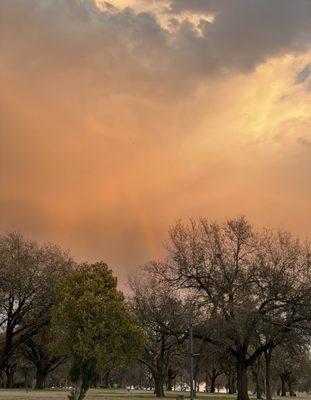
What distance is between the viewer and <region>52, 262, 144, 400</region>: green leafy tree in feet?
95.9

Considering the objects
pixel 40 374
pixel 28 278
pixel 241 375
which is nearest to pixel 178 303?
pixel 241 375

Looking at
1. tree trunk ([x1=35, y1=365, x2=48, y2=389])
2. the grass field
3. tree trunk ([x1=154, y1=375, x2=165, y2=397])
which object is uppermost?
tree trunk ([x1=35, y1=365, x2=48, y2=389])

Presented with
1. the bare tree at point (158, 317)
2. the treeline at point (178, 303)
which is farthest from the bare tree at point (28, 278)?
the bare tree at point (158, 317)

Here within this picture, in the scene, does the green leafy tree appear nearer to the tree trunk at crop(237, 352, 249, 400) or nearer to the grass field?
the grass field

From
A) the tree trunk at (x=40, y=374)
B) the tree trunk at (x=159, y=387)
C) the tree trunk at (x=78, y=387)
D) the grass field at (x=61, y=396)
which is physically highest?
the tree trunk at (x=40, y=374)

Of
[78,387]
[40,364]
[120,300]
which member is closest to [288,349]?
[120,300]

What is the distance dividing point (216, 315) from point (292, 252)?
26.4ft

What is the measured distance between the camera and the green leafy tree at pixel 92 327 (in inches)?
1151

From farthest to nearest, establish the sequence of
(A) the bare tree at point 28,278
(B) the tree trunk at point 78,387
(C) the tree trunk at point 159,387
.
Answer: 1. (C) the tree trunk at point 159,387
2. (A) the bare tree at point 28,278
3. (B) the tree trunk at point 78,387

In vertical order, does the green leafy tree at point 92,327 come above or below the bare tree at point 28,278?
below

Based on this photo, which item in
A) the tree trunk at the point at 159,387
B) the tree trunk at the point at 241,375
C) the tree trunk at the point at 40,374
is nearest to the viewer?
the tree trunk at the point at 241,375

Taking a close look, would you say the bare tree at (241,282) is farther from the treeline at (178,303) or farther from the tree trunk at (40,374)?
the tree trunk at (40,374)

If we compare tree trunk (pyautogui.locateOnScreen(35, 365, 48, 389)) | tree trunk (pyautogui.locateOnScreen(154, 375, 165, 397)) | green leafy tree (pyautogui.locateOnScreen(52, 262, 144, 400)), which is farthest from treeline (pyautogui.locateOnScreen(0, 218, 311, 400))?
tree trunk (pyautogui.locateOnScreen(35, 365, 48, 389))

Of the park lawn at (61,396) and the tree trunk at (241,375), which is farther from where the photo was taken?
the tree trunk at (241,375)
